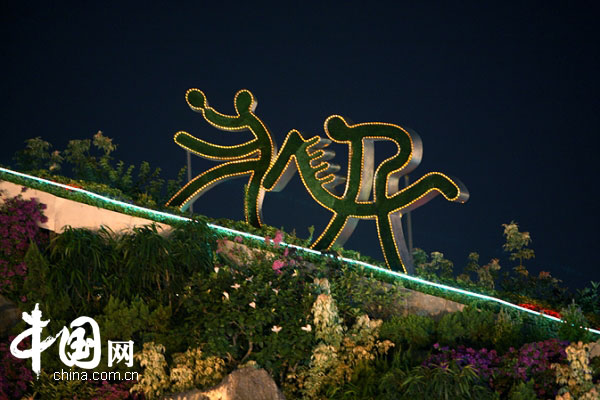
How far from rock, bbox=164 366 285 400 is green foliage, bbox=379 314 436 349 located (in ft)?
9.04

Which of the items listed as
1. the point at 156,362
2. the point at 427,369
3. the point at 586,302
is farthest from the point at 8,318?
the point at 586,302

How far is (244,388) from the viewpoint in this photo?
10.9 metres

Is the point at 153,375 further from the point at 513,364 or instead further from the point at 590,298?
the point at 590,298

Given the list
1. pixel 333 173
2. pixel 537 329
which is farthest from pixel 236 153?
pixel 537 329

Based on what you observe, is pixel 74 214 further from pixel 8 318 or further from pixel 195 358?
pixel 195 358

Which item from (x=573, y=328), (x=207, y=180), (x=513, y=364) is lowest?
(x=513, y=364)

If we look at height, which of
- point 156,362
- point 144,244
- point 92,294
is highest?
point 144,244

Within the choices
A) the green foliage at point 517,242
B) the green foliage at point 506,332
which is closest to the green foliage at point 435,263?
the green foliage at point 517,242

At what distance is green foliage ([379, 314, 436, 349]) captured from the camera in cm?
1283

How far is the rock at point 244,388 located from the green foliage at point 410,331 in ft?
9.04

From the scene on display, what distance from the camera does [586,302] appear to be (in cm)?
1667

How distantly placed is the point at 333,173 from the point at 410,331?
5364mm

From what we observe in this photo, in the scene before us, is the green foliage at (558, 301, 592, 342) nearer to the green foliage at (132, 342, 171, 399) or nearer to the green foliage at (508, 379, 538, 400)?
the green foliage at (508, 379, 538, 400)

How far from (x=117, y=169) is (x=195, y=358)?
10156 mm
